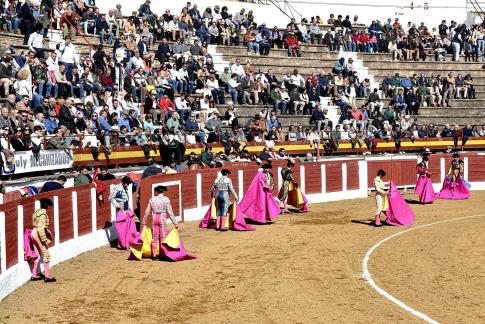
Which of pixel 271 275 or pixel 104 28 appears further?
pixel 104 28

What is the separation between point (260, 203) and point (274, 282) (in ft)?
25.8

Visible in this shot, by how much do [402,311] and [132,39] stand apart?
2083cm

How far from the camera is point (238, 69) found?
3409 centimetres

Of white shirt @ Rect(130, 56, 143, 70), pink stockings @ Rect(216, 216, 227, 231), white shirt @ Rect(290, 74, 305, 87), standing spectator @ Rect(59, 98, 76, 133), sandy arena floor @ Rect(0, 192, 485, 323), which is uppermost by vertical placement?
white shirt @ Rect(130, 56, 143, 70)

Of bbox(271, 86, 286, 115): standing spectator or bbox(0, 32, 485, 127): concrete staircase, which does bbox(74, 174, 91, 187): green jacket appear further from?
bbox(271, 86, 286, 115): standing spectator

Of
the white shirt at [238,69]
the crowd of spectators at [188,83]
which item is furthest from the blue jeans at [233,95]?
the white shirt at [238,69]

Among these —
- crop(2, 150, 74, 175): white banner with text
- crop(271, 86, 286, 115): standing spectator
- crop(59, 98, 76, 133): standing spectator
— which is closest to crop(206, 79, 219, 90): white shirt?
crop(271, 86, 286, 115): standing spectator

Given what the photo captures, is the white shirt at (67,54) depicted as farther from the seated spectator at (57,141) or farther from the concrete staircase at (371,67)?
the concrete staircase at (371,67)

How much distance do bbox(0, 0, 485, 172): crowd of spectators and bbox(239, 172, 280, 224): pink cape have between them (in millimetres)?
4411

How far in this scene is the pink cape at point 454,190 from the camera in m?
28.1

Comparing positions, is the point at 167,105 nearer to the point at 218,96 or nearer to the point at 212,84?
the point at 212,84

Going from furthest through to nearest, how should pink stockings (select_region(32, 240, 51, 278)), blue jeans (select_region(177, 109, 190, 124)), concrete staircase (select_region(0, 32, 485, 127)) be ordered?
concrete staircase (select_region(0, 32, 485, 127)), blue jeans (select_region(177, 109, 190, 124)), pink stockings (select_region(32, 240, 51, 278))

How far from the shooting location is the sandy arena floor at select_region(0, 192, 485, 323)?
39.3ft

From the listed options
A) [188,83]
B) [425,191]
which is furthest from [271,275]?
[188,83]
